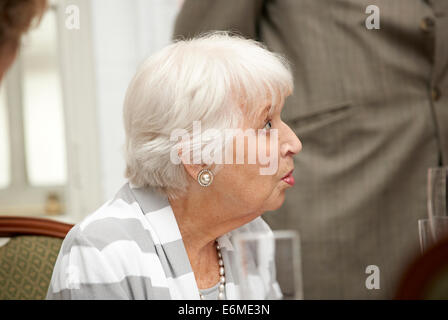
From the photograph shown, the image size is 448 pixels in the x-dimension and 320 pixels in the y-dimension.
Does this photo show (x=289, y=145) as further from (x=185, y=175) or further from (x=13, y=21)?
(x=13, y=21)

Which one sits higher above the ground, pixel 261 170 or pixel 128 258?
pixel 261 170

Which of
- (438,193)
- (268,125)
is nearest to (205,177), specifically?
(268,125)

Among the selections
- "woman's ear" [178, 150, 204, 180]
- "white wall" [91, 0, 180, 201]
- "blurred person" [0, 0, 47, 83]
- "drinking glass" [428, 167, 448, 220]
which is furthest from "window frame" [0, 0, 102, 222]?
"drinking glass" [428, 167, 448, 220]

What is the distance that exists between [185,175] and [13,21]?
37cm

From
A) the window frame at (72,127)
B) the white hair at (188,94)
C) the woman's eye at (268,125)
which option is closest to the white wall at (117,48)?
the window frame at (72,127)

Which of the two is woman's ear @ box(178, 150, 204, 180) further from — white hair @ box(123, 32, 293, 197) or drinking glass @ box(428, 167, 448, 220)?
drinking glass @ box(428, 167, 448, 220)

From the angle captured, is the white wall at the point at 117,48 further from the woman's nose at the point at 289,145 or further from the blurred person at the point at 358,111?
the woman's nose at the point at 289,145

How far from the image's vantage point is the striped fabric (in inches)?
32.5

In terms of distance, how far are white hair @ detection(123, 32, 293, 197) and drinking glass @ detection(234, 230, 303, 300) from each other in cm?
21

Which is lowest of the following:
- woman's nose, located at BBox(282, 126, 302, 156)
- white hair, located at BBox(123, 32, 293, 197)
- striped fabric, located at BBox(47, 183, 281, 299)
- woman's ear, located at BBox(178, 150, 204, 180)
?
striped fabric, located at BBox(47, 183, 281, 299)

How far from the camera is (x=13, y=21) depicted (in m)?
0.65

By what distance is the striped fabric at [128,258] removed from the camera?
0.83 meters

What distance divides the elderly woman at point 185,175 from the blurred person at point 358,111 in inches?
7.8

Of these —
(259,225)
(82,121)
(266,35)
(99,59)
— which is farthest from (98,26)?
(259,225)
